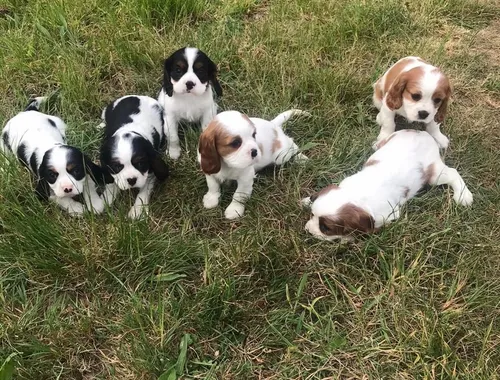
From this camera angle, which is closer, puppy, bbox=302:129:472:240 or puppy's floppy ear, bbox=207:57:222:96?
→ puppy, bbox=302:129:472:240

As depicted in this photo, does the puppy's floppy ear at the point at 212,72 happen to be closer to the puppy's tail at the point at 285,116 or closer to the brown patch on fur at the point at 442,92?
the puppy's tail at the point at 285,116

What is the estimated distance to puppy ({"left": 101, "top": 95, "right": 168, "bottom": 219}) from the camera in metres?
3.62

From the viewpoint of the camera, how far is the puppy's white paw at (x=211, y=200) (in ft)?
12.5

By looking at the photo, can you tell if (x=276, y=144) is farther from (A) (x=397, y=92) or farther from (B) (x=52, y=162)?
(B) (x=52, y=162)

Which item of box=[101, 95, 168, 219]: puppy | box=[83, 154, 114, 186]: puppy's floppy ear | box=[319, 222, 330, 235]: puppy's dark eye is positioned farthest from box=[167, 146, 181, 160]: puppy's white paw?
box=[319, 222, 330, 235]: puppy's dark eye

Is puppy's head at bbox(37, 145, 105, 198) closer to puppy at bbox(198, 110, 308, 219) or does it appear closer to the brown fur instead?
puppy at bbox(198, 110, 308, 219)

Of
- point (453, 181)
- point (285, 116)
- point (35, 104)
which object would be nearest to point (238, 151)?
point (285, 116)

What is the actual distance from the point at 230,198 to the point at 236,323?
1.11 meters

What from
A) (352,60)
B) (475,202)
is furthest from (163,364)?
(352,60)

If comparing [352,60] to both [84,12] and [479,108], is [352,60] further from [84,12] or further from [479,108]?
[84,12]

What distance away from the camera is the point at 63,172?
11.7ft

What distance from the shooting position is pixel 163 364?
2846 mm

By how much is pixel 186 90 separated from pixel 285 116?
3.10ft

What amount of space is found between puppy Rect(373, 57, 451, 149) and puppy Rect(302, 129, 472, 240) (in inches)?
7.7
